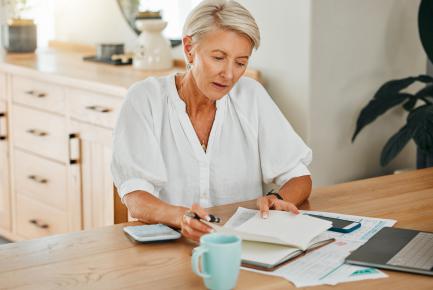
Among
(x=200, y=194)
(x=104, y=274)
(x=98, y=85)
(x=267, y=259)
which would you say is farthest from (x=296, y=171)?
(x=98, y=85)

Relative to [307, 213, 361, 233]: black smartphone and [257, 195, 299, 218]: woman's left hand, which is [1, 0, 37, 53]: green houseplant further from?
[307, 213, 361, 233]: black smartphone

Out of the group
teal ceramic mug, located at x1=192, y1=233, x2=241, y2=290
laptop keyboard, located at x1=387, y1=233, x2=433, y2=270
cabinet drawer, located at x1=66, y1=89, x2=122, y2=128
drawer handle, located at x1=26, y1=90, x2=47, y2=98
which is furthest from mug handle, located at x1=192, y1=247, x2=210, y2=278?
drawer handle, located at x1=26, y1=90, x2=47, y2=98

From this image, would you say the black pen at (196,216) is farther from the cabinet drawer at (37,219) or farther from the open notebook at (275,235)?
the cabinet drawer at (37,219)

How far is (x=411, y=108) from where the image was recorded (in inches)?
129

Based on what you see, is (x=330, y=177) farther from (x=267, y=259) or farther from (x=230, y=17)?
(x=267, y=259)

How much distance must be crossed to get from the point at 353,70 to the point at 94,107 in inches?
44.1

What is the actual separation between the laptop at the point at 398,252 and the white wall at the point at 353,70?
133 cm

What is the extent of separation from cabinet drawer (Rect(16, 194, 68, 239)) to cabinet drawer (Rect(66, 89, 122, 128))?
533 millimetres

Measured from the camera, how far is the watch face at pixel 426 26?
314cm

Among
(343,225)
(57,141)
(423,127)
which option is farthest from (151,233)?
(57,141)

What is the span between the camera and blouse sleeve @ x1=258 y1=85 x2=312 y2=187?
2.36m

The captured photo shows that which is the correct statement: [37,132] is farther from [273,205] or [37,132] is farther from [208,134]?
[273,205]

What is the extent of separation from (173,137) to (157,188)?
15 cm

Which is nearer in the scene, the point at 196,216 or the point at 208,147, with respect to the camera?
the point at 196,216
